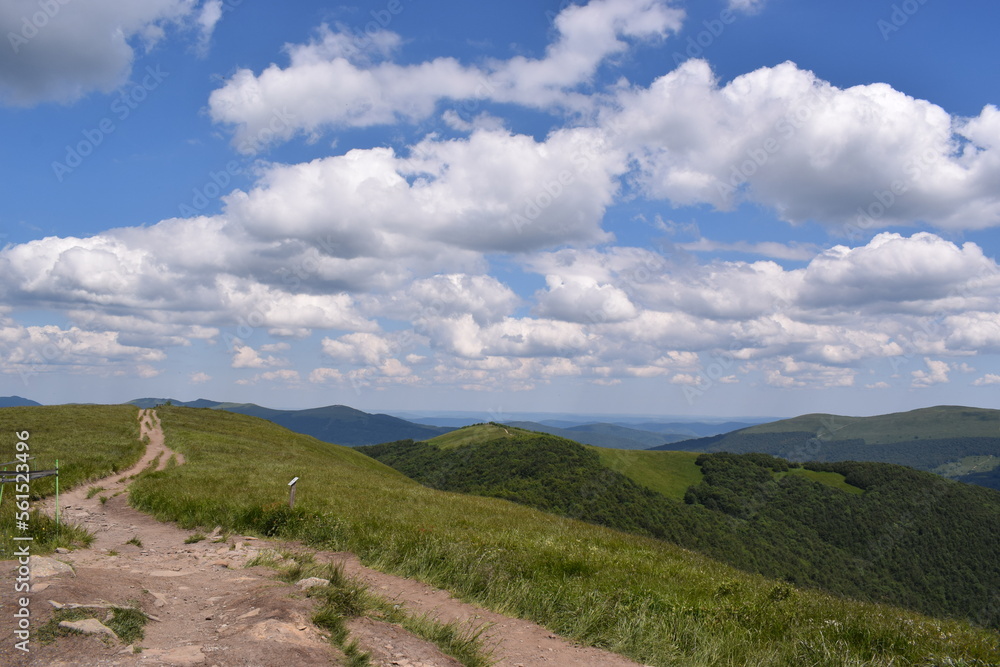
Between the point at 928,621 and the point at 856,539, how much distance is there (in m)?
203

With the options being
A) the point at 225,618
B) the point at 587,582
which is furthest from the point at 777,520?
the point at 225,618

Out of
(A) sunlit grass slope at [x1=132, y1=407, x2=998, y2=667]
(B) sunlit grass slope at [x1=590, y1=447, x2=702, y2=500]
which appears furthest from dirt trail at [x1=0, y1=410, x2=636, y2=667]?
(B) sunlit grass slope at [x1=590, y1=447, x2=702, y2=500]

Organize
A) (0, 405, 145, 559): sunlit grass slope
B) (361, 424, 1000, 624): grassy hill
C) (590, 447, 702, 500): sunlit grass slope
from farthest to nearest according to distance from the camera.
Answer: (590, 447, 702, 500): sunlit grass slope < (361, 424, 1000, 624): grassy hill < (0, 405, 145, 559): sunlit grass slope

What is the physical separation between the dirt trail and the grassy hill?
123m

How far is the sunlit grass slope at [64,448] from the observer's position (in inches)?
537

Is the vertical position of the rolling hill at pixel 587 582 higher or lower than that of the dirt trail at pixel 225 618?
lower

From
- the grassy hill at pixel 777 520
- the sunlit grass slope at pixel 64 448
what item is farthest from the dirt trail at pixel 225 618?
the grassy hill at pixel 777 520

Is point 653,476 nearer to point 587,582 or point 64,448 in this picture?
point 64,448

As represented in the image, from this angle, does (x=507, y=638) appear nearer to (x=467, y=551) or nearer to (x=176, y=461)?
(x=467, y=551)

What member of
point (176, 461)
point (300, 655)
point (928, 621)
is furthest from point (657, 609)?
point (176, 461)

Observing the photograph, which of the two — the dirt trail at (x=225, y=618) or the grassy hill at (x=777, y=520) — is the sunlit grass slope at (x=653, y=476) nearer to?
the grassy hill at (x=777, y=520)

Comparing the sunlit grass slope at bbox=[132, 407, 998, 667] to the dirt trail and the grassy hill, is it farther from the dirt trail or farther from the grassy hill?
the grassy hill

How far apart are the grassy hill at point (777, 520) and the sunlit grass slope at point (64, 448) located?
315ft

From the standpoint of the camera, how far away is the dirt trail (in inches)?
264
